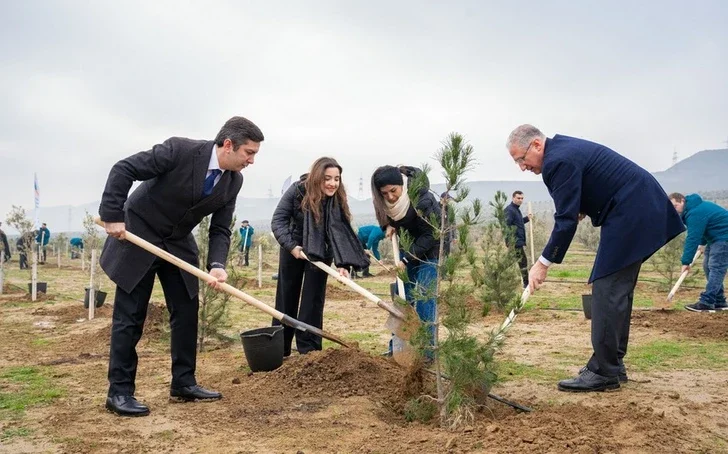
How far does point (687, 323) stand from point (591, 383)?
3.58 meters

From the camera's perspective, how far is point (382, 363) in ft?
Answer: 16.1

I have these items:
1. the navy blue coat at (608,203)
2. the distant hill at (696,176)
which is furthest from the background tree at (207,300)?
the distant hill at (696,176)

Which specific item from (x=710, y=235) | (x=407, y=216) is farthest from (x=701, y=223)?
(x=407, y=216)

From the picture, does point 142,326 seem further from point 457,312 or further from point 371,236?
point 371,236

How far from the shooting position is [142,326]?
13.3 feet

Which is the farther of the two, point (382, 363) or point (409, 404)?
point (382, 363)

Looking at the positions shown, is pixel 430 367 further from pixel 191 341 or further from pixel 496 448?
pixel 191 341

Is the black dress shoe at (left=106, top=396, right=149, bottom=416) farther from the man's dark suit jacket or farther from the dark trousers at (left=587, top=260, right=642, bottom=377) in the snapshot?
the dark trousers at (left=587, top=260, right=642, bottom=377)

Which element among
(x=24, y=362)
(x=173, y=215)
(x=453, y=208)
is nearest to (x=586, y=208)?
(x=453, y=208)

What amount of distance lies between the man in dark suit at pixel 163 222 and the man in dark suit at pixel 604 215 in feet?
6.83

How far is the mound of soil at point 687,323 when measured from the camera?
669 cm

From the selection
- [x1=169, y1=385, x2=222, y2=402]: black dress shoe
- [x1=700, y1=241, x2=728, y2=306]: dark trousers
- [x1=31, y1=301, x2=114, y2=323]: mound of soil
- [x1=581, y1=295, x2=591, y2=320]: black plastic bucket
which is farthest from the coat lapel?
[x1=700, y1=241, x2=728, y2=306]: dark trousers

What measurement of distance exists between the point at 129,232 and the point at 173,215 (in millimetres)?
318

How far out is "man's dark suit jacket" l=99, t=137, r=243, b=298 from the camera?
3805 mm
